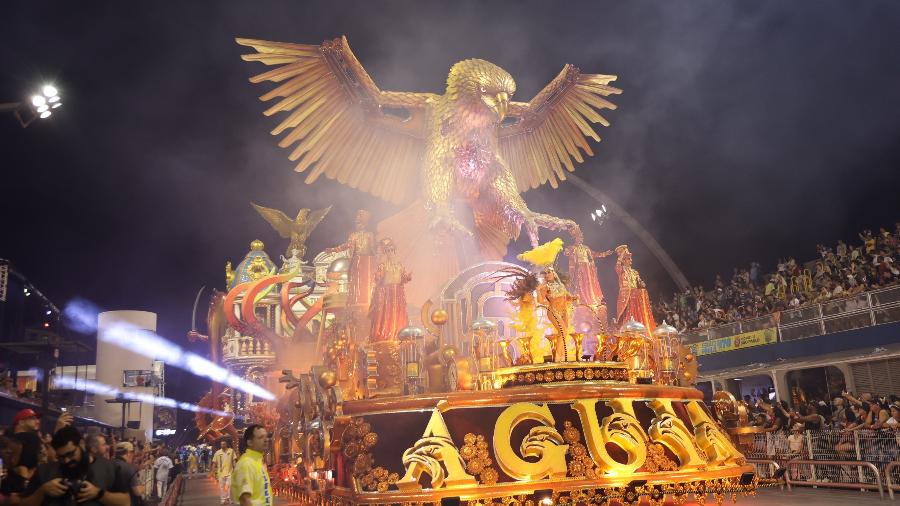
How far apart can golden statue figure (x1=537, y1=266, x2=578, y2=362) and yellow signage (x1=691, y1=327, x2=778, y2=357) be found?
12819mm

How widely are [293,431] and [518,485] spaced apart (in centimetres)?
534

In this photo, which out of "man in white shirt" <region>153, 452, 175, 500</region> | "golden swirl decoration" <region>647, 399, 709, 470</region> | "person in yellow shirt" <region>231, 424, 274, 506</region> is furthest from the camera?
"man in white shirt" <region>153, 452, 175, 500</region>

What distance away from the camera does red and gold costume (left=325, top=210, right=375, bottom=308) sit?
37.3 feet

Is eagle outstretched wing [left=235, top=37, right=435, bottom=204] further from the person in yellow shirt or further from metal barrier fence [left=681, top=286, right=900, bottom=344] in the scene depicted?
metal barrier fence [left=681, top=286, right=900, bottom=344]

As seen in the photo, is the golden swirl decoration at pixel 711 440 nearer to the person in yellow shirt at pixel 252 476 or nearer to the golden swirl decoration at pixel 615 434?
the golden swirl decoration at pixel 615 434

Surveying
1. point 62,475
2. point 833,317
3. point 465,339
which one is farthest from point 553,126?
point 62,475

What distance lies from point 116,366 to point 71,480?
35.0 m

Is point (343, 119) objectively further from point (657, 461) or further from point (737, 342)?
point (737, 342)

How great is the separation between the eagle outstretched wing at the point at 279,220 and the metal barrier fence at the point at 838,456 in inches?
526

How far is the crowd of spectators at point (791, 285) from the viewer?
18547 millimetres

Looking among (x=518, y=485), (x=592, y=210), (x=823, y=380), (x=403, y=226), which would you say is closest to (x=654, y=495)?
(x=518, y=485)

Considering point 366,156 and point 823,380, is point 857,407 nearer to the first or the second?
point 823,380

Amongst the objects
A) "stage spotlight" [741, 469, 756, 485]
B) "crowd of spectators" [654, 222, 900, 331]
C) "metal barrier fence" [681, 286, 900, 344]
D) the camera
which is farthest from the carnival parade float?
"crowd of spectators" [654, 222, 900, 331]

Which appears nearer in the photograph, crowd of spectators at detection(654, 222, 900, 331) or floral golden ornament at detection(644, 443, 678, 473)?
floral golden ornament at detection(644, 443, 678, 473)
